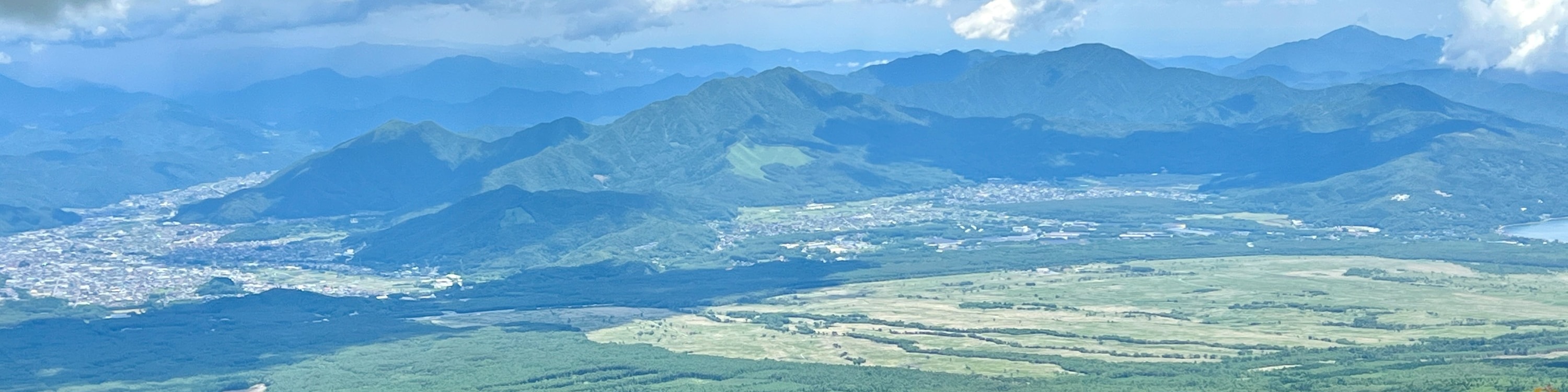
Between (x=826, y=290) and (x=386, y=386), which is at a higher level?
(x=826, y=290)

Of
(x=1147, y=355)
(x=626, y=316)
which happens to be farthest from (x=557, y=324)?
(x=1147, y=355)

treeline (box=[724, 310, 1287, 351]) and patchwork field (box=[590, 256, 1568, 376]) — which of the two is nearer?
patchwork field (box=[590, 256, 1568, 376])

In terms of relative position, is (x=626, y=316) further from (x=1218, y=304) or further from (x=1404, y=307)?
(x=1404, y=307)

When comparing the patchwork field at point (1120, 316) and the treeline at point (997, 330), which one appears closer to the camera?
the patchwork field at point (1120, 316)

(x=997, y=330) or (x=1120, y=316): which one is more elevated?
(x=1120, y=316)

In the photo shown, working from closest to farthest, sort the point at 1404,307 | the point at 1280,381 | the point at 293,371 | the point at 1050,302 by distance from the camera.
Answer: the point at 1280,381
the point at 293,371
the point at 1404,307
the point at 1050,302

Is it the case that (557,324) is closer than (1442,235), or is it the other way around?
(557,324)

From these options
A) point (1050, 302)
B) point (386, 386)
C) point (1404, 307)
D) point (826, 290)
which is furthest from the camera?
point (826, 290)

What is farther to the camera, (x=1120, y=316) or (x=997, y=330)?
(x=1120, y=316)
